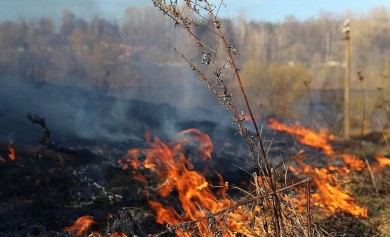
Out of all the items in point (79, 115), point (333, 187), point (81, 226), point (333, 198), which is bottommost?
point (79, 115)

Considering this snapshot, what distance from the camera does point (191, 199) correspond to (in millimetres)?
6770

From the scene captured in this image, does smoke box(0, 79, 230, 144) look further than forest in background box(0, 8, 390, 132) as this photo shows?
No

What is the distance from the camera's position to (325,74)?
48750 millimetres

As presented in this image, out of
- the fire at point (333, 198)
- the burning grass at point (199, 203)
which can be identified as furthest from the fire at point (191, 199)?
the fire at point (333, 198)

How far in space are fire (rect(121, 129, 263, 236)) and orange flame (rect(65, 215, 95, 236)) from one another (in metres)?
0.98

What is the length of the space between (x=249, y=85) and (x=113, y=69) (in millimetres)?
17999

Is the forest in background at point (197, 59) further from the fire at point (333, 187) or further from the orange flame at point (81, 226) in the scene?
the orange flame at point (81, 226)

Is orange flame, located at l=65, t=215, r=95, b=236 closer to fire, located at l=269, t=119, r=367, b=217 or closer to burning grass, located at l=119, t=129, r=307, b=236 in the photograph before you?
burning grass, located at l=119, t=129, r=307, b=236

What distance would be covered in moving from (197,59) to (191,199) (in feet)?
26.7

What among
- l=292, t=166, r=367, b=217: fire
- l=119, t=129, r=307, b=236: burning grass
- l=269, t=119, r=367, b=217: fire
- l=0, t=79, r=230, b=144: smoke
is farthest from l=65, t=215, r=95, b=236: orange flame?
l=0, t=79, r=230, b=144: smoke

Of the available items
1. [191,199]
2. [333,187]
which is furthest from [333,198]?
[191,199]

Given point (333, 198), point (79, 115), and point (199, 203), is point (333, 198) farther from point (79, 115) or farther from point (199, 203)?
point (79, 115)

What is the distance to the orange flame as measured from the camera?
17.5 feet

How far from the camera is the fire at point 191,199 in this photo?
3537mm
